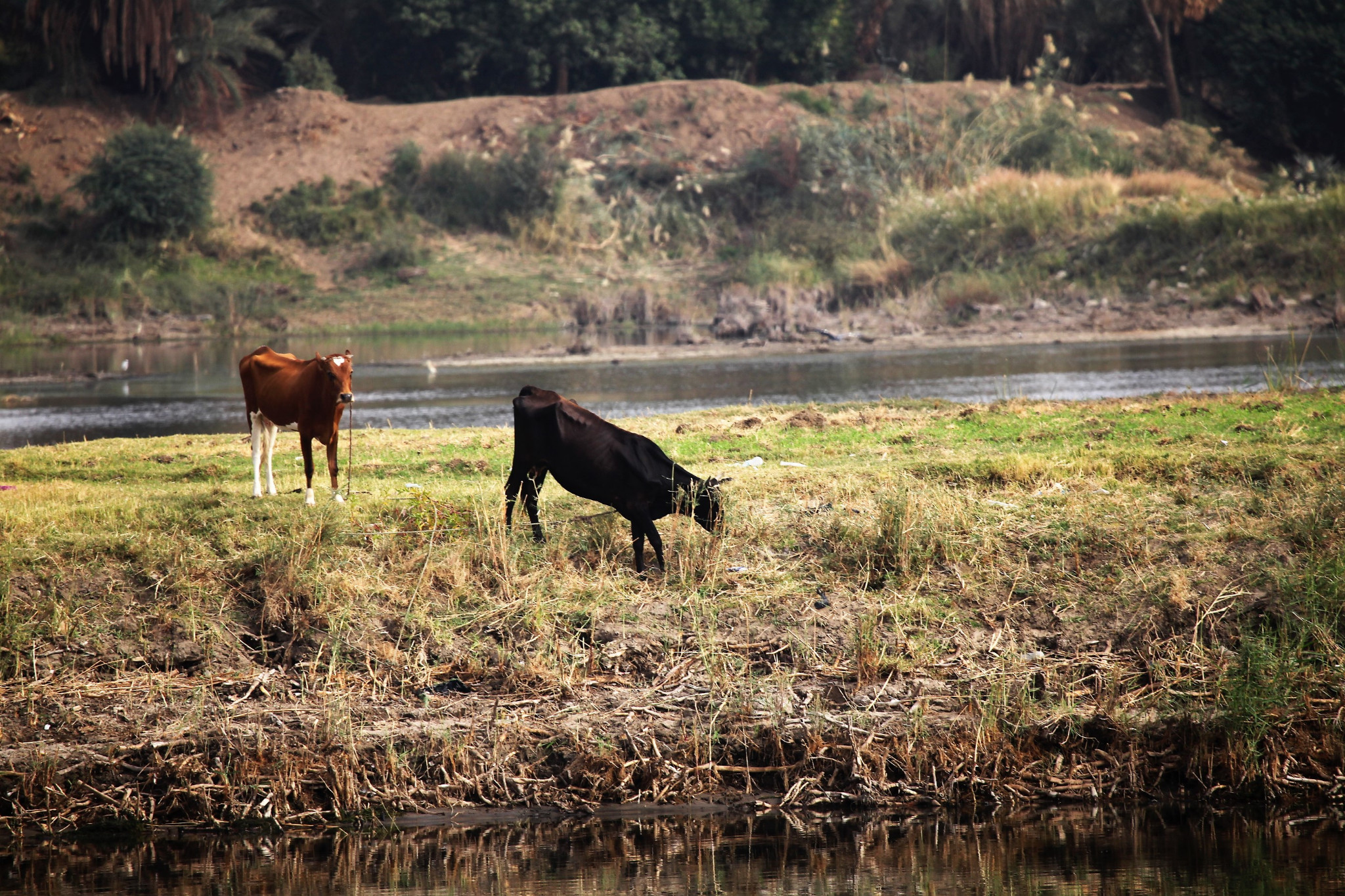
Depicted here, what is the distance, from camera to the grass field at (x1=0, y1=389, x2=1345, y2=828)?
772 centimetres

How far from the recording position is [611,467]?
9172 mm

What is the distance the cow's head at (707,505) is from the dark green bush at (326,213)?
31.6 m

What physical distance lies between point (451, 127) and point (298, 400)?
36774mm

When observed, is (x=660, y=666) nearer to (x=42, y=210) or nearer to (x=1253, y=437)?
(x=1253, y=437)

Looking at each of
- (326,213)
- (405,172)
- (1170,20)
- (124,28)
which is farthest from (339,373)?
(1170,20)

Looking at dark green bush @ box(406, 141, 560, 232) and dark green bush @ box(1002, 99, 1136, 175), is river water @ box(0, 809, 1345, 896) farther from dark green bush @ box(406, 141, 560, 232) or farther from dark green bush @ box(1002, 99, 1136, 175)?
dark green bush @ box(1002, 99, 1136, 175)

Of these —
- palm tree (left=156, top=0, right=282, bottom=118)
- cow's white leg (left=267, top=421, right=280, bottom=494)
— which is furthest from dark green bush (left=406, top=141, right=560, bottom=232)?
cow's white leg (left=267, top=421, right=280, bottom=494)

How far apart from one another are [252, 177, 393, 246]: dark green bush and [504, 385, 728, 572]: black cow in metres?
31.2

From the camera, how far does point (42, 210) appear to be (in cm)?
3894

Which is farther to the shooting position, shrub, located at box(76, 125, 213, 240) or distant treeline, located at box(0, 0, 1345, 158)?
distant treeline, located at box(0, 0, 1345, 158)

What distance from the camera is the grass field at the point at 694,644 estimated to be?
7.72 m

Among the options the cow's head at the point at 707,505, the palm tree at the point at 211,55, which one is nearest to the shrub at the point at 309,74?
the palm tree at the point at 211,55

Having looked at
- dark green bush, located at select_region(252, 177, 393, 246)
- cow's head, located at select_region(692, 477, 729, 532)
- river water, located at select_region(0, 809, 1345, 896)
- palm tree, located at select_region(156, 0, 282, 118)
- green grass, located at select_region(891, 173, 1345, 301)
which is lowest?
river water, located at select_region(0, 809, 1345, 896)

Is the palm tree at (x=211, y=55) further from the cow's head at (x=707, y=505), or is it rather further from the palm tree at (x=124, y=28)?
the cow's head at (x=707, y=505)
